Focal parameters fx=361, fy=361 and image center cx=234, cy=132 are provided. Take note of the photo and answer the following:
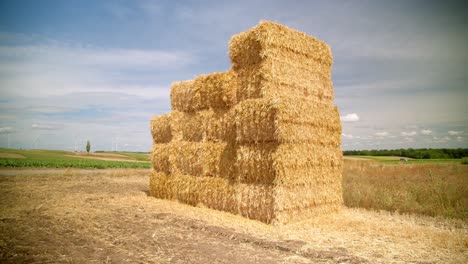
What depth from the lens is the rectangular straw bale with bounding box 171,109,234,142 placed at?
10102 mm

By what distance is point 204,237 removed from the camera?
7.08 meters

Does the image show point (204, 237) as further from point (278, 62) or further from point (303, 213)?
point (278, 62)

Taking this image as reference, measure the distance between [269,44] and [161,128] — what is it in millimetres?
5297

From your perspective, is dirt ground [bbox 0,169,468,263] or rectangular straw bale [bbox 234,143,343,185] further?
rectangular straw bale [bbox 234,143,343,185]

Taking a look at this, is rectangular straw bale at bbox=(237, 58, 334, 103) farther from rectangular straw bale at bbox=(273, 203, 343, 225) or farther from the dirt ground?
the dirt ground

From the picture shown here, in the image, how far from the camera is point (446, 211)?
947cm

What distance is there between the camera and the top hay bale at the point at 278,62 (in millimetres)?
9055

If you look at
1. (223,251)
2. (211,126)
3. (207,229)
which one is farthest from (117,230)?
(211,126)

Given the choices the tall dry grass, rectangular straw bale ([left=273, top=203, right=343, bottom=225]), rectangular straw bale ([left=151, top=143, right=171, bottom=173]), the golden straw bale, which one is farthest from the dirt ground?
A: the golden straw bale

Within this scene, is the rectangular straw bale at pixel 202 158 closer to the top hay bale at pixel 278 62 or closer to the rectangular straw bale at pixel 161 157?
the rectangular straw bale at pixel 161 157

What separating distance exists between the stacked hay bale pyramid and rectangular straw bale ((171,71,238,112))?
0.03 metres

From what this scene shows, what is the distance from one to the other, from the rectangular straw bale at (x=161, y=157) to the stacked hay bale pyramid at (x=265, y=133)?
658 mm

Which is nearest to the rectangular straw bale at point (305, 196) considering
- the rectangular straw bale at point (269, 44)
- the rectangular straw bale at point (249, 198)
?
the rectangular straw bale at point (249, 198)

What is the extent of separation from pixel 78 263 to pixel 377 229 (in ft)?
19.4
